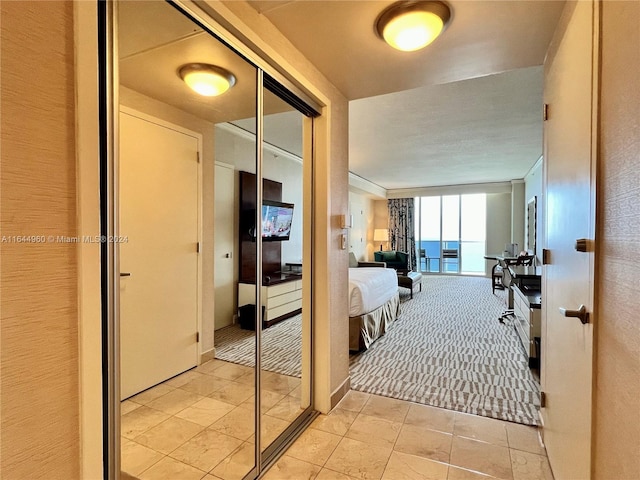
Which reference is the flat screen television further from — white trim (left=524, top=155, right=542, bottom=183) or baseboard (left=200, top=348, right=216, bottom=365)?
white trim (left=524, top=155, right=542, bottom=183)

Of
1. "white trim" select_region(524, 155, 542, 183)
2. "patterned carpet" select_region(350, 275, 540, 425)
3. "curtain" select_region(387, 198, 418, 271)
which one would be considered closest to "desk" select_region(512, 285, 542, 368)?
"patterned carpet" select_region(350, 275, 540, 425)

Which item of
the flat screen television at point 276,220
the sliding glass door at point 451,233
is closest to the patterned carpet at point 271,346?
the flat screen television at point 276,220

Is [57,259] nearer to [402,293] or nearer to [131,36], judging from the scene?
[131,36]

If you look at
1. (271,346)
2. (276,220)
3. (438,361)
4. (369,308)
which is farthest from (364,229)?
(271,346)

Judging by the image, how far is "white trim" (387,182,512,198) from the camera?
8117mm

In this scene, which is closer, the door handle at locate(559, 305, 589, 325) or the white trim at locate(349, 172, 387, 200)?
the door handle at locate(559, 305, 589, 325)

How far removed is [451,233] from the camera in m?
9.28

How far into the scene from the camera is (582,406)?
3.76 ft

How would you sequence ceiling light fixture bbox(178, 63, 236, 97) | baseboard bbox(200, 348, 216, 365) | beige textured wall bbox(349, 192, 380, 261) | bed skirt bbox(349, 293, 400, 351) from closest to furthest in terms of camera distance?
ceiling light fixture bbox(178, 63, 236, 97) → baseboard bbox(200, 348, 216, 365) → bed skirt bbox(349, 293, 400, 351) → beige textured wall bbox(349, 192, 380, 261)

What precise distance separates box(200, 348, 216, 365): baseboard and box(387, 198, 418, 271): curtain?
799cm

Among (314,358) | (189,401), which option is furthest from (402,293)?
(189,401)

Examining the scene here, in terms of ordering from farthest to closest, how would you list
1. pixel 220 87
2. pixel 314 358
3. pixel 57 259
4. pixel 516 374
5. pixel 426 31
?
pixel 516 374 → pixel 314 358 → pixel 220 87 → pixel 426 31 → pixel 57 259

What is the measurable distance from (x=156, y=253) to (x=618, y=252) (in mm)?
1853

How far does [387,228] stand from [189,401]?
8568mm
